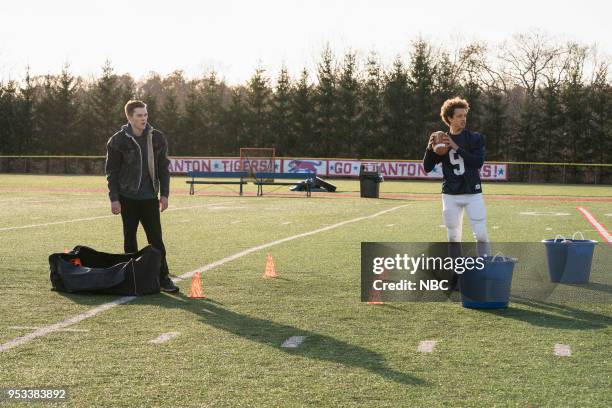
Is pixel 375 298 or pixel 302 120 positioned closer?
pixel 375 298

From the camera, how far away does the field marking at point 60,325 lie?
6324 mm

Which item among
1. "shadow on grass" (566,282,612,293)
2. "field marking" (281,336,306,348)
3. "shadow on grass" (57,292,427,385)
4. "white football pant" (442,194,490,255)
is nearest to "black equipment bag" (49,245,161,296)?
"shadow on grass" (57,292,427,385)

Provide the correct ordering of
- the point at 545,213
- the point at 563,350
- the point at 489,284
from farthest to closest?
the point at 545,213 → the point at 489,284 → the point at 563,350

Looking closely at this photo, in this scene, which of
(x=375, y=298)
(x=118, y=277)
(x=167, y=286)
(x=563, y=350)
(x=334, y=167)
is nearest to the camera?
(x=563, y=350)

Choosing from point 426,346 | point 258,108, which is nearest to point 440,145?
point 426,346

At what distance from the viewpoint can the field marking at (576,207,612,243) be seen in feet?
50.5

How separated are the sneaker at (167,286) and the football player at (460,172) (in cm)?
274

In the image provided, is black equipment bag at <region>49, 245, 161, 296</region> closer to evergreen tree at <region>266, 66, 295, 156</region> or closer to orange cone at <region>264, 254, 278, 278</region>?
orange cone at <region>264, 254, 278, 278</region>

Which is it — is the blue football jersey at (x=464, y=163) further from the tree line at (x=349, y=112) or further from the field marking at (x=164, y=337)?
the tree line at (x=349, y=112)

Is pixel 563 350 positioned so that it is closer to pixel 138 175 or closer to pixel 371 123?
pixel 138 175

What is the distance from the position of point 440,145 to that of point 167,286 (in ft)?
9.82

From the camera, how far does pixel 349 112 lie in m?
69.2

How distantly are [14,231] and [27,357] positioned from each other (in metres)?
9.93

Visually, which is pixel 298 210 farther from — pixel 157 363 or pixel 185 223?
pixel 157 363
